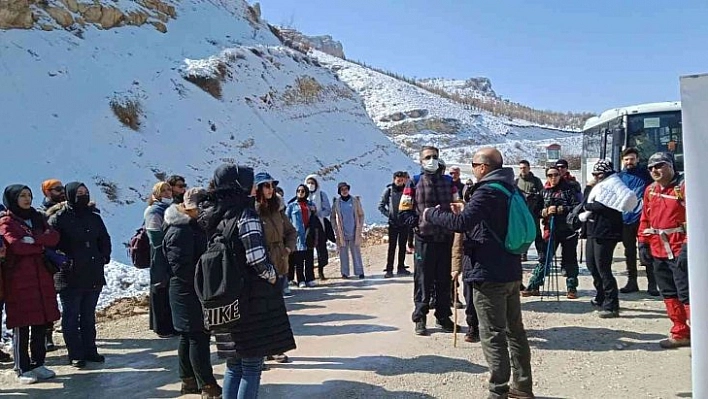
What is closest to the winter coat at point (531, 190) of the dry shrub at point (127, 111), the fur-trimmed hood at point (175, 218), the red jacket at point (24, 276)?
the fur-trimmed hood at point (175, 218)

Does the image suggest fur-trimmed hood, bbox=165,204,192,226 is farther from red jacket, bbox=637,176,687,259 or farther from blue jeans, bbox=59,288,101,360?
red jacket, bbox=637,176,687,259

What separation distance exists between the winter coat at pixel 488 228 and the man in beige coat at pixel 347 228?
6029 millimetres

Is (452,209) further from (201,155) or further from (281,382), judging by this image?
(201,155)

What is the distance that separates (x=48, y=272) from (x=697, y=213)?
548cm

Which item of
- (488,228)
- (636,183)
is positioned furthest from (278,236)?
(636,183)

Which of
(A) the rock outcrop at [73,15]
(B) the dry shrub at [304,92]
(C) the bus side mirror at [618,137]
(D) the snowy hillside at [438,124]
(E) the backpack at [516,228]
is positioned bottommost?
(E) the backpack at [516,228]

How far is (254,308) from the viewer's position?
13.1 ft

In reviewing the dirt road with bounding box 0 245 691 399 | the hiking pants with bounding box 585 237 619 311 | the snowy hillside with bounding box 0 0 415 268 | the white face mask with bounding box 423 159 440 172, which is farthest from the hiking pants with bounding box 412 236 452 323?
the snowy hillside with bounding box 0 0 415 268

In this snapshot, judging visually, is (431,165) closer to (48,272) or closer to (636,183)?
(636,183)

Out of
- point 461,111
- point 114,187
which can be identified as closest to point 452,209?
point 114,187

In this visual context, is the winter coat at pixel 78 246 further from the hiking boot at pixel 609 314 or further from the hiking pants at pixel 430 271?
the hiking boot at pixel 609 314

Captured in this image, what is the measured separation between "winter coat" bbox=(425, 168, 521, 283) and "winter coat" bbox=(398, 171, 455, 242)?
1.44 metres

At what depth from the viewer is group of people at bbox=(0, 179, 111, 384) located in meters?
5.45

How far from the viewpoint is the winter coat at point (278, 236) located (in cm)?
571
